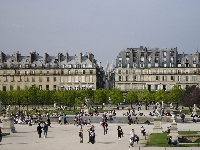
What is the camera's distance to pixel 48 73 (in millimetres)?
137375

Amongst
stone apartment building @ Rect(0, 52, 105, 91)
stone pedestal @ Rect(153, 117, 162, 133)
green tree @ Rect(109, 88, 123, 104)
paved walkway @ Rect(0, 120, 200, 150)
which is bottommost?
paved walkway @ Rect(0, 120, 200, 150)

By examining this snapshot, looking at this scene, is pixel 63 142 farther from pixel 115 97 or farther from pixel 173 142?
pixel 115 97

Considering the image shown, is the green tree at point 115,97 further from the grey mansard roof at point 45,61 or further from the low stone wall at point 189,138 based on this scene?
the low stone wall at point 189,138

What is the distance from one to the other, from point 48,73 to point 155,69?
27.5m

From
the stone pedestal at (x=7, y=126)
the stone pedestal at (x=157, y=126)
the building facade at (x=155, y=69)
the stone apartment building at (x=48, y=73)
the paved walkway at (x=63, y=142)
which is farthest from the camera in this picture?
the stone apartment building at (x=48, y=73)

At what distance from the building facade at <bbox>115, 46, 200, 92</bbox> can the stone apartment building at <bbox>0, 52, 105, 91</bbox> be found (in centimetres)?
803

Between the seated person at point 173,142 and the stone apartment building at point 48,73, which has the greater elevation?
the stone apartment building at point 48,73

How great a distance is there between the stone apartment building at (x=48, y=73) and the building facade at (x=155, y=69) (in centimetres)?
803

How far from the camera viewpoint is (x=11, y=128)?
4938cm

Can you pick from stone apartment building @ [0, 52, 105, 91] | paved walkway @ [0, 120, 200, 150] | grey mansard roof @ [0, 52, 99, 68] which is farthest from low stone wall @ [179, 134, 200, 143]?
grey mansard roof @ [0, 52, 99, 68]

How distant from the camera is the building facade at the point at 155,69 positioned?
5335 inches

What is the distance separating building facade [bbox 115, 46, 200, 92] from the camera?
136 metres

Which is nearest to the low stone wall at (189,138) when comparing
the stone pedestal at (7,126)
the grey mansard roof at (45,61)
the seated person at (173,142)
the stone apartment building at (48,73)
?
the seated person at (173,142)

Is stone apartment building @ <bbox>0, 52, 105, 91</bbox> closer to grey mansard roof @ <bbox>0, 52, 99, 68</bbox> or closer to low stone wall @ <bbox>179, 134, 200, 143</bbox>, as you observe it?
grey mansard roof @ <bbox>0, 52, 99, 68</bbox>
